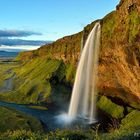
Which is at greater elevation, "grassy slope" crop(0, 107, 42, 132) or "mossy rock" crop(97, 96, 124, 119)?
"mossy rock" crop(97, 96, 124, 119)

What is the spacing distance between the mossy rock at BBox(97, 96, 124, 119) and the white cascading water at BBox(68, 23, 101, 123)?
1767mm

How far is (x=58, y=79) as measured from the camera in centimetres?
12138

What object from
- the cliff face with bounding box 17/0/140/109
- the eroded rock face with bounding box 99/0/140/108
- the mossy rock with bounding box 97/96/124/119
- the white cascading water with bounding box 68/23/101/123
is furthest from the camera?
the white cascading water with bounding box 68/23/101/123

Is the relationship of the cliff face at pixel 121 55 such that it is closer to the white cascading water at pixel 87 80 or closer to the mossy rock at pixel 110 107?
the white cascading water at pixel 87 80

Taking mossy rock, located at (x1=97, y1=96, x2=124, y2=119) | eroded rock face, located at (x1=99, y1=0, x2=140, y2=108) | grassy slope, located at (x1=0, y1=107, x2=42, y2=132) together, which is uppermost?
eroded rock face, located at (x1=99, y1=0, x2=140, y2=108)

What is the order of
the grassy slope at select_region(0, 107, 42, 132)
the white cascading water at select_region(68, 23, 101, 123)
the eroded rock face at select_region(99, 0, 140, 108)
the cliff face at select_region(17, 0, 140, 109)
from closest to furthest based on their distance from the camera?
1. the grassy slope at select_region(0, 107, 42, 132)
2. the eroded rock face at select_region(99, 0, 140, 108)
3. the cliff face at select_region(17, 0, 140, 109)
4. the white cascading water at select_region(68, 23, 101, 123)

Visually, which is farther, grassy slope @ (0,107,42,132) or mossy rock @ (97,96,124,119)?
mossy rock @ (97,96,124,119)

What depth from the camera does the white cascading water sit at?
3585 inches

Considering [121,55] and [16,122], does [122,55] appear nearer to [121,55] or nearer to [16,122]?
[121,55]

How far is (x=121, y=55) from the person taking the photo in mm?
78562

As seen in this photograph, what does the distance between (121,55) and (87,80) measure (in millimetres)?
20693

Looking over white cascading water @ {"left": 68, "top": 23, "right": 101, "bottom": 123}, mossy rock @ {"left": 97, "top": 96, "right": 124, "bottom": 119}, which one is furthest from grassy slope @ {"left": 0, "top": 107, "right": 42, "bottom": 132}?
mossy rock @ {"left": 97, "top": 96, "right": 124, "bottom": 119}

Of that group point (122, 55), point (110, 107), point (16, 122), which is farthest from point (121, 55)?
point (16, 122)

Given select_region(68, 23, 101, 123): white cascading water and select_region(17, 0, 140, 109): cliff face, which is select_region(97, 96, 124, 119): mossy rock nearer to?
select_region(68, 23, 101, 123): white cascading water
